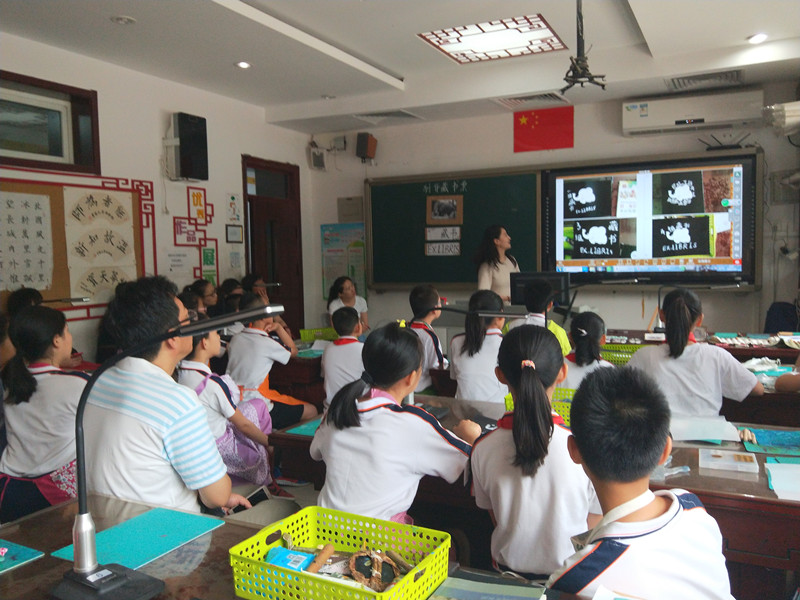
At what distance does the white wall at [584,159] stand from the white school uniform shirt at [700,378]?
122 inches

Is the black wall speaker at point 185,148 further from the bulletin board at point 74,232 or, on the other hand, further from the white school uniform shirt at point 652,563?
the white school uniform shirt at point 652,563

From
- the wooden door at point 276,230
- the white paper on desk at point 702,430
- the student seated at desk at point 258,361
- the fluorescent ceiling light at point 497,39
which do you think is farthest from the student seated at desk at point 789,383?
the wooden door at point 276,230

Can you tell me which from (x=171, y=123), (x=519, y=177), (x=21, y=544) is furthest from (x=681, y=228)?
(x=21, y=544)

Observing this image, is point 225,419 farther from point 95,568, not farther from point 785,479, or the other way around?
point 785,479

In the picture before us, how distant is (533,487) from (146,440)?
3.17ft

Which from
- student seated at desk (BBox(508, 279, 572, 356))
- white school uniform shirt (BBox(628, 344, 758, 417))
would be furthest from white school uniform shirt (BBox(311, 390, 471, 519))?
student seated at desk (BBox(508, 279, 572, 356))

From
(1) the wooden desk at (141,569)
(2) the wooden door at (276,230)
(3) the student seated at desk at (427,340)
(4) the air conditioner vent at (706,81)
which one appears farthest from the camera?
(2) the wooden door at (276,230)

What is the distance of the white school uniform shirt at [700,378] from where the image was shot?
8.47 feet

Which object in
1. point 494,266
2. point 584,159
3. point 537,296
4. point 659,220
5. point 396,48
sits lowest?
point 537,296

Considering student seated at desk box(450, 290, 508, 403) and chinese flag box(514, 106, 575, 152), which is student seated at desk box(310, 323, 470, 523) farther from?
chinese flag box(514, 106, 575, 152)

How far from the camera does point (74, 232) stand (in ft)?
14.2

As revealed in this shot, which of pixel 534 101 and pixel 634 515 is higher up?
pixel 534 101

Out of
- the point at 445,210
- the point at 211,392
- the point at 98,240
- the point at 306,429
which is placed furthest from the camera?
the point at 445,210

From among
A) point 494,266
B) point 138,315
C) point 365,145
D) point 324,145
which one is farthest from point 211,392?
point 324,145
